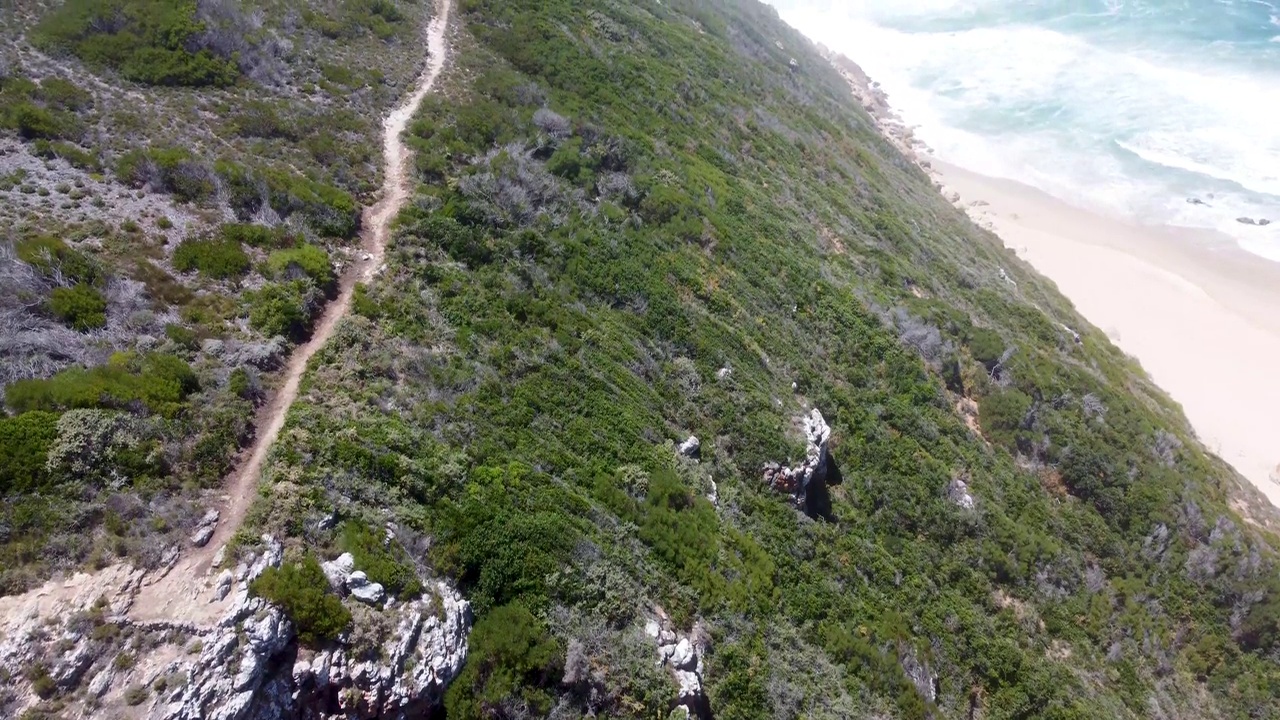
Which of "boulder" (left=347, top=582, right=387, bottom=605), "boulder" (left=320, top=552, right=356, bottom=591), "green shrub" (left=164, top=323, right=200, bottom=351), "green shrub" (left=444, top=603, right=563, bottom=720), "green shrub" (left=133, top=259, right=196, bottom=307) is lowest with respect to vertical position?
"green shrub" (left=444, top=603, right=563, bottom=720)

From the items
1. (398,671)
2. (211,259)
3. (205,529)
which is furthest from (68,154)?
(398,671)

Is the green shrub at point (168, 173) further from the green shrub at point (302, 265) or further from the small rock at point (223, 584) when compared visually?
the small rock at point (223, 584)

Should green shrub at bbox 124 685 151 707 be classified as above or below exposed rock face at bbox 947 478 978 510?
above

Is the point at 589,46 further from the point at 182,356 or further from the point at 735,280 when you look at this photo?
the point at 182,356

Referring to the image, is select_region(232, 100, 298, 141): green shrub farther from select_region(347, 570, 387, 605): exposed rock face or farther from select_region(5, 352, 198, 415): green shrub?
select_region(347, 570, 387, 605): exposed rock face

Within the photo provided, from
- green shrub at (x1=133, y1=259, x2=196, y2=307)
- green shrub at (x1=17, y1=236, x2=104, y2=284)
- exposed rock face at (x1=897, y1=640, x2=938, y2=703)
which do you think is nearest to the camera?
green shrub at (x1=17, y1=236, x2=104, y2=284)

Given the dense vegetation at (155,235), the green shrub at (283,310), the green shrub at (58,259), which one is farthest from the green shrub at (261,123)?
the green shrub at (283,310)

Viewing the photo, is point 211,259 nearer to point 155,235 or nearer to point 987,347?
point 155,235

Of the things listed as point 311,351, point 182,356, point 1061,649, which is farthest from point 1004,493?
point 182,356

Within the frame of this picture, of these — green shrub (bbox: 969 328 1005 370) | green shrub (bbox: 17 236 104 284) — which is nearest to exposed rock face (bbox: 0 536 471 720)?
green shrub (bbox: 17 236 104 284)
